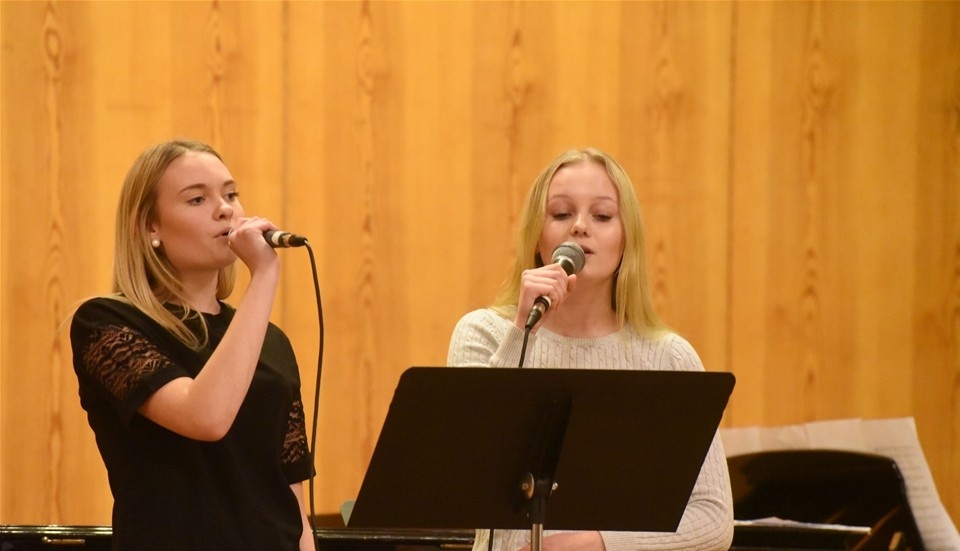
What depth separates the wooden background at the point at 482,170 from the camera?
171 inches

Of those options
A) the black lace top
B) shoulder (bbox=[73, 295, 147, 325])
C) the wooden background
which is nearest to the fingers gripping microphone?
the black lace top

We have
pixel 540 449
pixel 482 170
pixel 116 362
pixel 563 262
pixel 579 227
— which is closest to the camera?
pixel 540 449

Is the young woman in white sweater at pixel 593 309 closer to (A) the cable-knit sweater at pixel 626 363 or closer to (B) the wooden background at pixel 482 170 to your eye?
(A) the cable-knit sweater at pixel 626 363

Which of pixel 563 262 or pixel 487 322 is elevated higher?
pixel 563 262

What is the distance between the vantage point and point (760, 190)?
16.3ft

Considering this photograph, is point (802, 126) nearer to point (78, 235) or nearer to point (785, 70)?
point (785, 70)

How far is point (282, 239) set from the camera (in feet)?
7.36

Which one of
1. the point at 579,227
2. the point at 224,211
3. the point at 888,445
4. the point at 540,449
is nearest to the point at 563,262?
the point at 579,227

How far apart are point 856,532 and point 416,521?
1.62 metres

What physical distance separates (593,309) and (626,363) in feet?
0.47

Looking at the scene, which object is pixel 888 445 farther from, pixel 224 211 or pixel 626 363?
pixel 224 211

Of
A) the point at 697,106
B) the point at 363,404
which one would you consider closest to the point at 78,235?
the point at 363,404

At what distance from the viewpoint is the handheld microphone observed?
218 cm

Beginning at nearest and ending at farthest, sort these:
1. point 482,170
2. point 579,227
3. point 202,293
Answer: point 202,293, point 579,227, point 482,170
